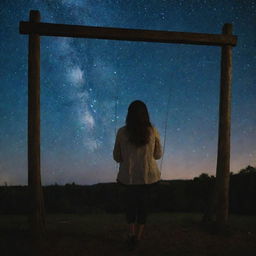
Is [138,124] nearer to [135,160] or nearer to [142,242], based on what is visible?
[135,160]

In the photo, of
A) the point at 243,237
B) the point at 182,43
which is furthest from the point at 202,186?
the point at 182,43

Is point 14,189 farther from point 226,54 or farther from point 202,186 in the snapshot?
point 226,54

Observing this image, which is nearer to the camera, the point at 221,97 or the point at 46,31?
the point at 46,31

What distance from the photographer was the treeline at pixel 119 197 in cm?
1042

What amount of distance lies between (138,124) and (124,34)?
1971mm

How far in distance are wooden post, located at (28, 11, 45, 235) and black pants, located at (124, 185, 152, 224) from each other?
180 cm

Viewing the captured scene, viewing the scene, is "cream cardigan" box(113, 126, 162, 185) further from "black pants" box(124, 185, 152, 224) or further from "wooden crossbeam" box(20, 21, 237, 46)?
"wooden crossbeam" box(20, 21, 237, 46)

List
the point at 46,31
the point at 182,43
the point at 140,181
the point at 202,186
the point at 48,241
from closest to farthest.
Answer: the point at 140,181
the point at 48,241
the point at 46,31
the point at 182,43
the point at 202,186

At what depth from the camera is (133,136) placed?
17.9 ft

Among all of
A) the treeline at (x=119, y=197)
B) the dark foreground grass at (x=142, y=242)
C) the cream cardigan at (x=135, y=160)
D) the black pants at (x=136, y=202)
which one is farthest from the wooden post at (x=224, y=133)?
the treeline at (x=119, y=197)

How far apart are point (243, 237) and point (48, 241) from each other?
3.26m

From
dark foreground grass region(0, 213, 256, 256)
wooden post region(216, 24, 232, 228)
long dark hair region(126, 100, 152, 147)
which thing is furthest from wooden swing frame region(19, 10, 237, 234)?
long dark hair region(126, 100, 152, 147)

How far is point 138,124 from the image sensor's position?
5391 mm

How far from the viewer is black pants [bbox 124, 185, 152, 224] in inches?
216
